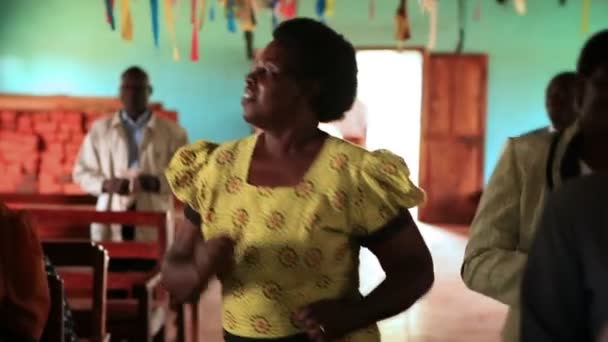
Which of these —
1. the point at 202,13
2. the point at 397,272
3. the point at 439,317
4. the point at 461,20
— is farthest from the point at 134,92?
the point at 461,20

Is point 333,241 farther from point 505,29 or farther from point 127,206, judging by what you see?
point 505,29

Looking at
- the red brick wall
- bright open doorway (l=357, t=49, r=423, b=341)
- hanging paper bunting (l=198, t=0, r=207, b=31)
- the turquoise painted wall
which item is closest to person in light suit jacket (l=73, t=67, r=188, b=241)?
the red brick wall

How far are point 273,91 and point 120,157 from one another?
2.67m

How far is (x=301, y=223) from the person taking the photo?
1.00m

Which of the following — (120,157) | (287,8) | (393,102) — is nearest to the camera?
(120,157)

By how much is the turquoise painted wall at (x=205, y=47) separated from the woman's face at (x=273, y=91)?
6080 mm

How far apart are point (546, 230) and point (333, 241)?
317mm

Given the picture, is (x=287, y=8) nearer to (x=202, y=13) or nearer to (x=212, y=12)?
(x=202, y=13)

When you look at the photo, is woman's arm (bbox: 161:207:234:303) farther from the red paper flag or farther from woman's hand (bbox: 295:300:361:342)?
the red paper flag

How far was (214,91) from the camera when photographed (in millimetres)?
7125

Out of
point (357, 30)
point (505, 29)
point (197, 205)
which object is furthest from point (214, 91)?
point (197, 205)

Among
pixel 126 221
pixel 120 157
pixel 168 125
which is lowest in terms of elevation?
pixel 126 221

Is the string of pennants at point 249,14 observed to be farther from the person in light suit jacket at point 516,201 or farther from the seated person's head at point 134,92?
the person in light suit jacket at point 516,201

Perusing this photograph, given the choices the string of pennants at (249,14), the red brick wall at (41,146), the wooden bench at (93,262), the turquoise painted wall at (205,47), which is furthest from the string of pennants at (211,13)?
the wooden bench at (93,262)
